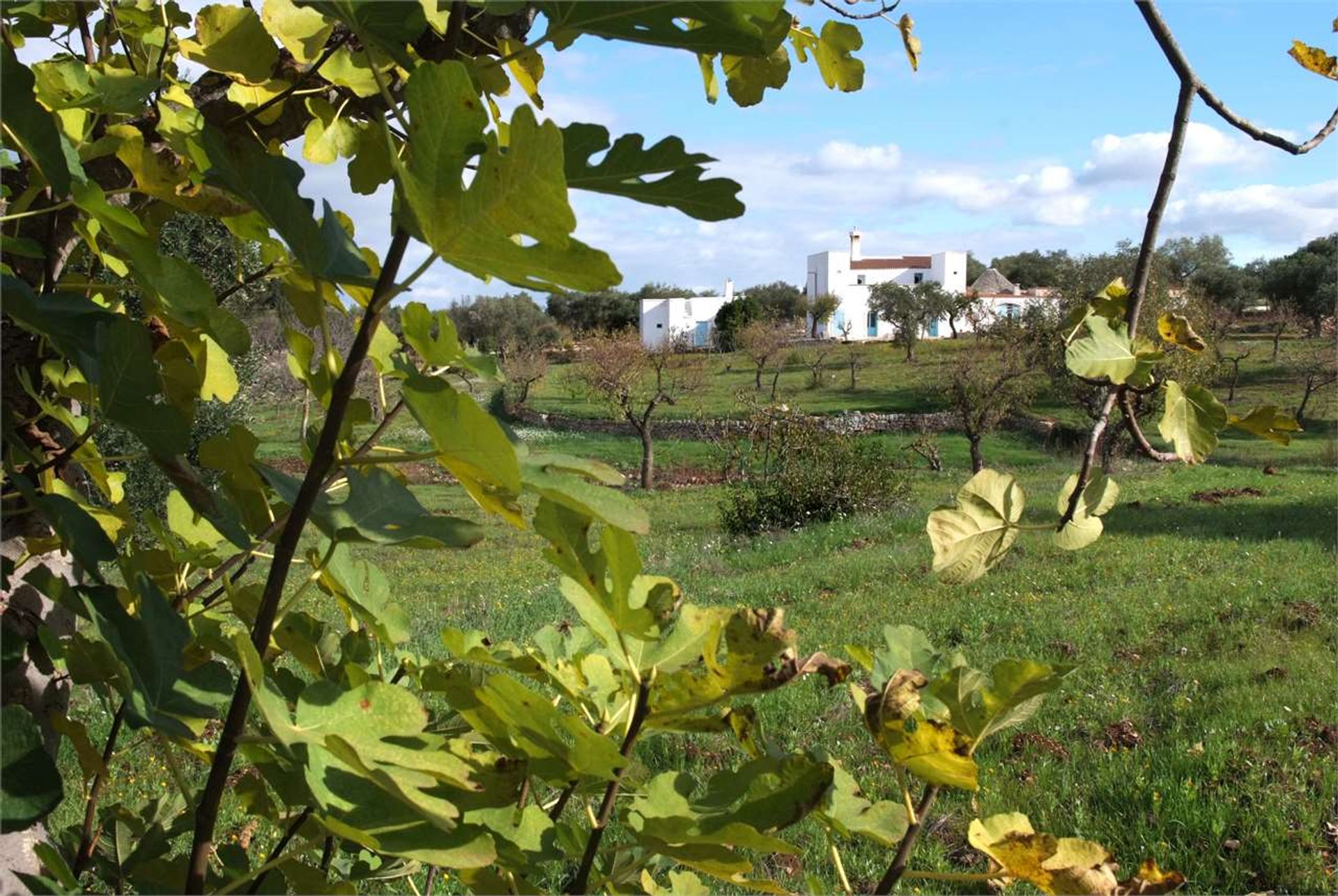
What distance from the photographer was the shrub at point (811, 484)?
14.2 metres

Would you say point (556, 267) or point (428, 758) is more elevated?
point (556, 267)

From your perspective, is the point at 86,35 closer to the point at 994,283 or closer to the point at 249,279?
the point at 249,279

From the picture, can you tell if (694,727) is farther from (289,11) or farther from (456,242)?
(289,11)

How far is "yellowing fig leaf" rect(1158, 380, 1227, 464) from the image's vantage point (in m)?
0.83

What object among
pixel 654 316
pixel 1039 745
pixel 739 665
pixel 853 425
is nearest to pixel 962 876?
pixel 739 665

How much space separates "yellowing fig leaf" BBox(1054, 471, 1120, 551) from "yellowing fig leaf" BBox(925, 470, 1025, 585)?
0.09m

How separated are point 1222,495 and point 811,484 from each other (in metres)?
5.34

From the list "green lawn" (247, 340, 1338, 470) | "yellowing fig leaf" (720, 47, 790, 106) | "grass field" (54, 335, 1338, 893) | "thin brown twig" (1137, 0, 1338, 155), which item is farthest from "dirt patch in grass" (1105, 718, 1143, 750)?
"green lawn" (247, 340, 1338, 470)

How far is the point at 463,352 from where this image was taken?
0.69 m

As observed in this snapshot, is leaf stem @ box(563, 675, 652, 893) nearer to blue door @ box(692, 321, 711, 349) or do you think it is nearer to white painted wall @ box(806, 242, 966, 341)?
white painted wall @ box(806, 242, 966, 341)

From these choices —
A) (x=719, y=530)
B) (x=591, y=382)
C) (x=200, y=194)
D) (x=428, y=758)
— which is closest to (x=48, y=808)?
(x=428, y=758)

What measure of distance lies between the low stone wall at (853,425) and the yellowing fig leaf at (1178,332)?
23275 millimetres

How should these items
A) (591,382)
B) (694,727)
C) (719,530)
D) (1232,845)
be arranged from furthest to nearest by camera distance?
(591,382) < (719,530) < (1232,845) < (694,727)

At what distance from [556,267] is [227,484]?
0.40 m
